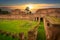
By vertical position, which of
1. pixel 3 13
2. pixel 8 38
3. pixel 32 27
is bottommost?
pixel 8 38

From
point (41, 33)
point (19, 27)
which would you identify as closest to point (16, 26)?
point (19, 27)

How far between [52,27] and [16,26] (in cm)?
76

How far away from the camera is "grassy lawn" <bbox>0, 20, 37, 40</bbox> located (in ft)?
11.5

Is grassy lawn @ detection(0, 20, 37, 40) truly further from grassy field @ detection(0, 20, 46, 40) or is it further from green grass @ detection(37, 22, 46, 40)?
green grass @ detection(37, 22, 46, 40)

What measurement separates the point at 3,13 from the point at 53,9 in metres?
1.08

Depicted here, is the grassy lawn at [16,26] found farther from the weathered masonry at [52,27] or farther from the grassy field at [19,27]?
the weathered masonry at [52,27]

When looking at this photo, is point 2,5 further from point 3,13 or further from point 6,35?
point 6,35

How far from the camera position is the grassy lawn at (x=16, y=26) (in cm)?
352

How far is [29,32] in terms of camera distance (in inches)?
137

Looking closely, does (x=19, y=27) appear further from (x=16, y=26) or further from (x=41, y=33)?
(x=41, y=33)

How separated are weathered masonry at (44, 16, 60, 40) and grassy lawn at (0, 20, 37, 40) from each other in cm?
27

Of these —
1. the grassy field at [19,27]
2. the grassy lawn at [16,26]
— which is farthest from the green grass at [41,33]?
the grassy lawn at [16,26]

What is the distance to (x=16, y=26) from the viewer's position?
140 inches

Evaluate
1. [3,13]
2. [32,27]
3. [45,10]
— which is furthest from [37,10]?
[3,13]
